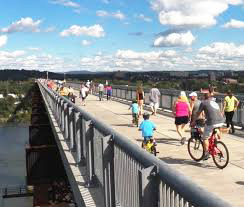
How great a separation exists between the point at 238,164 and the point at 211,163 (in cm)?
57

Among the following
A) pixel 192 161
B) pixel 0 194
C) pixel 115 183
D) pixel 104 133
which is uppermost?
pixel 104 133

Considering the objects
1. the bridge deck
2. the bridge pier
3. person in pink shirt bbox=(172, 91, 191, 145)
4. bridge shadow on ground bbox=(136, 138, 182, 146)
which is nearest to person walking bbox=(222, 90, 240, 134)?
the bridge deck

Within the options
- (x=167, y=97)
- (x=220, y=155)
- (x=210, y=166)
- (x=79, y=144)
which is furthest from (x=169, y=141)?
(x=167, y=97)

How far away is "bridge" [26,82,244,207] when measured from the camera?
3.32 m

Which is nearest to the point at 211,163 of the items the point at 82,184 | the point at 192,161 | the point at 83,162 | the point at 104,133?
the point at 192,161

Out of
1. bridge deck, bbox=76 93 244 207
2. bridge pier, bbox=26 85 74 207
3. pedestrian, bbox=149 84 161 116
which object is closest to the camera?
bridge deck, bbox=76 93 244 207

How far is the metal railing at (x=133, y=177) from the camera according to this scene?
9.52 ft

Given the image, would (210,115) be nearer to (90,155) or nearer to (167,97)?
(90,155)

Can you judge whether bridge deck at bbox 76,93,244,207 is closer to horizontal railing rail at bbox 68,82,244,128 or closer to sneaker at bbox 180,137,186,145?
sneaker at bbox 180,137,186,145

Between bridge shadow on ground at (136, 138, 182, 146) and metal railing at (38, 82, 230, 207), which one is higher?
metal railing at (38, 82, 230, 207)

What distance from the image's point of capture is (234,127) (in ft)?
54.6

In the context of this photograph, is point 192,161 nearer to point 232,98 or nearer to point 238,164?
point 238,164

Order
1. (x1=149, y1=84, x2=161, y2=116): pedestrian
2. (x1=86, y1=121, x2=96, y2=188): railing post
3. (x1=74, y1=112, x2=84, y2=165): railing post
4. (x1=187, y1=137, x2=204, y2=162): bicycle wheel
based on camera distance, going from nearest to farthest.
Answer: (x1=86, y1=121, x2=96, y2=188): railing post, (x1=74, y1=112, x2=84, y2=165): railing post, (x1=187, y1=137, x2=204, y2=162): bicycle wheel, (x1=149, y1=84, x2=161, y2=116): pedestrian

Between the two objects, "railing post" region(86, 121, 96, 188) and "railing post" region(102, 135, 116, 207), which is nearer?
"railing post" region(102, 135, 116, 207)
